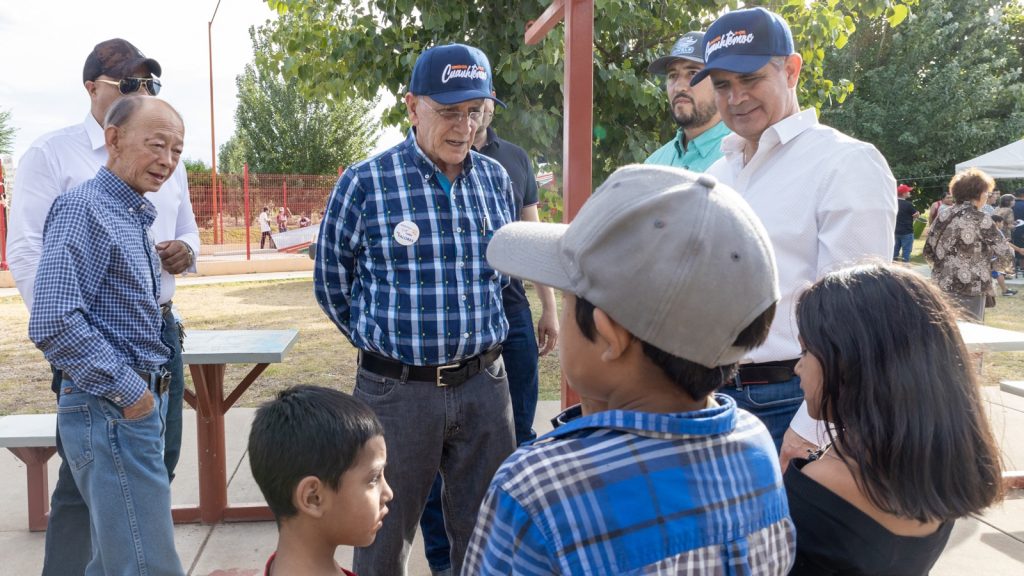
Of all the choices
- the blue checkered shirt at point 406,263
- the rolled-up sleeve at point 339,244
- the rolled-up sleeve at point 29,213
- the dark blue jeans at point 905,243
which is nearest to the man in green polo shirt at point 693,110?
the blue checkered shirt at point 406,263

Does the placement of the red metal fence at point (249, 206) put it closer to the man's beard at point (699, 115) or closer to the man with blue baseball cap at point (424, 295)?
the man's beard at point (699, 115)

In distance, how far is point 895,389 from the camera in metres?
1.41

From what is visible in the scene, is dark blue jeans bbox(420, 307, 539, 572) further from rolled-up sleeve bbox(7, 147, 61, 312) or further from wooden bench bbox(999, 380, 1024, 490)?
wooden bench bbox(999, 380, 1024, 490)

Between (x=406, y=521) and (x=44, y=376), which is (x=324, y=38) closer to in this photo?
(x=44, y=376)

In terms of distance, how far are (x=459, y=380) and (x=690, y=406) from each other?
1444mm

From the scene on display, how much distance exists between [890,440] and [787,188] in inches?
36.4

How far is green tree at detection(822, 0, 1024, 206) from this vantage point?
24578mm

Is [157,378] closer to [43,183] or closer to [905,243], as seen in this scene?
[43,183]

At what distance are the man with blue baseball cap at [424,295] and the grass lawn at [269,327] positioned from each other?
388 cm

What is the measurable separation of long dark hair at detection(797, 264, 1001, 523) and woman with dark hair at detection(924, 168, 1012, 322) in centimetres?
734

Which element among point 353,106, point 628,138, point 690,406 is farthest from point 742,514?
point 353,106

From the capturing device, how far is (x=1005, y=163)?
55.5 ft

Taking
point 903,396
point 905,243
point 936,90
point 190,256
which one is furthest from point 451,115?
point 936,90

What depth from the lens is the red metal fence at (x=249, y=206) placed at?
19.2 m
